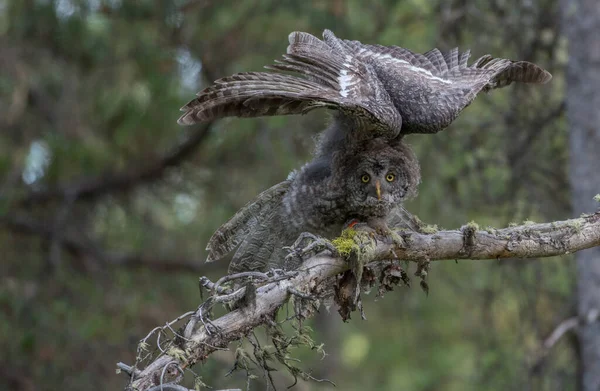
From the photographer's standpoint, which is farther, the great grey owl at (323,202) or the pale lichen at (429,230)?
the great grey owl at (323,202)

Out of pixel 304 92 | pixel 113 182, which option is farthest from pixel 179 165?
pixel 304 92

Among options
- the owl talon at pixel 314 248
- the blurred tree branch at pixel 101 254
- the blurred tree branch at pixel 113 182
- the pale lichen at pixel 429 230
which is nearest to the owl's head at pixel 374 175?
the pale lichen at pixel 429 230

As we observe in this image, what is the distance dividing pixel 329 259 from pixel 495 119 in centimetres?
366

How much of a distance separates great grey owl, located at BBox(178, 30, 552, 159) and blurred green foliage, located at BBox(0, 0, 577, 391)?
159 cm

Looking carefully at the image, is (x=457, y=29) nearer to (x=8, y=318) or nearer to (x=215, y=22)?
(x=215, y=22)

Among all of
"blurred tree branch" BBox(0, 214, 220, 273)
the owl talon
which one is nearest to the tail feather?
the owl talon

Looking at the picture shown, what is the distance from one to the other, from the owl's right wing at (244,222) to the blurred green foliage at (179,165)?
157cm

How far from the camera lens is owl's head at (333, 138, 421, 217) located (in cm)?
425

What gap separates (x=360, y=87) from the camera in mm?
3756

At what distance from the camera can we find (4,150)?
7.25 metres

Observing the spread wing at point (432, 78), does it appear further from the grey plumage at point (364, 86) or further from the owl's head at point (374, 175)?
the owl's head at point (374, 175)

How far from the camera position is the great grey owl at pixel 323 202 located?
4.28 meters

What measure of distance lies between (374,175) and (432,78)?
0.71 meters

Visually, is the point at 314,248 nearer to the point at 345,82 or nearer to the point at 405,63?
the point at 345,82
